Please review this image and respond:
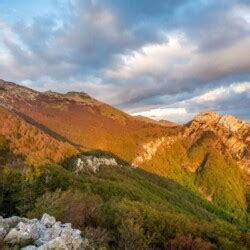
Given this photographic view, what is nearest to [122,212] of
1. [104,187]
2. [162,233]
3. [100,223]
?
[162,233]

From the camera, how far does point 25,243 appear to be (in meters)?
39.4

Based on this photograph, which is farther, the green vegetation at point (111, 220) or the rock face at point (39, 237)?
the green vegetation at point (111, 220)

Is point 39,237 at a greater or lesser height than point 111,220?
greater

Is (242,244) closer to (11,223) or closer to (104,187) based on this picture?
(11,223)

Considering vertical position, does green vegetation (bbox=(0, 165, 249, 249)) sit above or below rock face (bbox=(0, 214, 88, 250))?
below

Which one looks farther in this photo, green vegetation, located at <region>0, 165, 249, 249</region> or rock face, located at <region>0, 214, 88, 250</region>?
green vegetation, located at <region>0, 165, 249, 249</region>

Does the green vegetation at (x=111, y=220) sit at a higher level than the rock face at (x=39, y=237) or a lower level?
lower

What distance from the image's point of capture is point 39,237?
135 ft

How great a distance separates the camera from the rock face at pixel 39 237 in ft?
125

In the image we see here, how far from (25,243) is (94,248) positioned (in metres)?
8.40

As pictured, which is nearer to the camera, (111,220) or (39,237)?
(39,237)

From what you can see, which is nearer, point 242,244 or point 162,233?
point 162,233

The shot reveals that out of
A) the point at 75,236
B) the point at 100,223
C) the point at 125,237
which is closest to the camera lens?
the point at 75,236

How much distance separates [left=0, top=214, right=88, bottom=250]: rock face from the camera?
3809 cm
